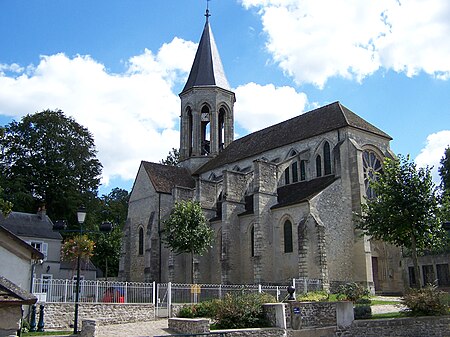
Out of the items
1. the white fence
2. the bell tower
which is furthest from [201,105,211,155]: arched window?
the white fence

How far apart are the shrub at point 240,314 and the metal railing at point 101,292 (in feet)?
19.8

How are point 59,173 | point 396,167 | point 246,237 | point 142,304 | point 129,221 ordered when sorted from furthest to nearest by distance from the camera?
1. point 59,173
2. point 129,221
3. point 246,237
4. point 396,167
5. point 142,304

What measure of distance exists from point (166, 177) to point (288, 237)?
14.8 m

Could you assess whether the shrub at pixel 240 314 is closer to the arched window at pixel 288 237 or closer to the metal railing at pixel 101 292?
the metal railing at pixel 101 292

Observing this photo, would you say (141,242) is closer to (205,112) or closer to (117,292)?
(205,112)

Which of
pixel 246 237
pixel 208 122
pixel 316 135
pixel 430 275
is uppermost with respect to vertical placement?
pixel 208 122

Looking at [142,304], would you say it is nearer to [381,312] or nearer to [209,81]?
[381,312]

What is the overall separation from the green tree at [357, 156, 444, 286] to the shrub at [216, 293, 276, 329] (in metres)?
9.37

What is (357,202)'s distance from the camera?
A: 1209 inches

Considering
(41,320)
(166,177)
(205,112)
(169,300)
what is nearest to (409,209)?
(169,300)

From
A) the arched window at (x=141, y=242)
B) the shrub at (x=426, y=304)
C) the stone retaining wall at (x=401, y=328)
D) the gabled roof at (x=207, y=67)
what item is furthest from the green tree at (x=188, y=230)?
the gabled roof at (x=207, y=67)

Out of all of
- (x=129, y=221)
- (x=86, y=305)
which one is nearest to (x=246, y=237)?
(x=129, y=221)

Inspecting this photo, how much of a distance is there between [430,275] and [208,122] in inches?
993

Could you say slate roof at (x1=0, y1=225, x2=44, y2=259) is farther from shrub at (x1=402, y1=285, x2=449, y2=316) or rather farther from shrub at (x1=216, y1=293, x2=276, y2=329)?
shrub at (x1=402, y1=285, x2=449, y2=316)
